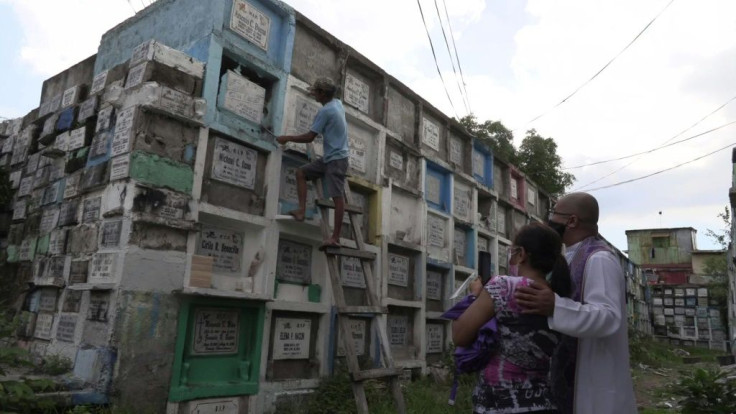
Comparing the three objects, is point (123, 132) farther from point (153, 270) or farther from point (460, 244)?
point (460, 244)

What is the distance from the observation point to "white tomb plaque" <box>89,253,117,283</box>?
350 centimetres

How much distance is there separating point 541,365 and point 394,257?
4.33m

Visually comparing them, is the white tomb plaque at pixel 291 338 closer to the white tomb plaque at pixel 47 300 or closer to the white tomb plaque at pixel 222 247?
the white tomb plaque at pixel 222 247

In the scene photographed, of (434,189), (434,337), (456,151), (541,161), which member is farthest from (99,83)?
(541,161)

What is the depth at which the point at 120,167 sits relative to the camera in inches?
146

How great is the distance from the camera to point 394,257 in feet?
20.2

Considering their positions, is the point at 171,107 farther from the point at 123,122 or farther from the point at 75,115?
the point at 75,115

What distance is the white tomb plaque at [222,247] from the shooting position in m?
4.11

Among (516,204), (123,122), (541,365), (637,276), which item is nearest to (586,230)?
(541,365)

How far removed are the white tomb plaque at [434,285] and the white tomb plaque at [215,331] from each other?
330cm

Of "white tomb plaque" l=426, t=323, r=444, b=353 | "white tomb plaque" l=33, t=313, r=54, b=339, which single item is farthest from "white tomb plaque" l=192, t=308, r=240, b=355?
"white tomb plaque" l=426, t=323, r=444, b=353

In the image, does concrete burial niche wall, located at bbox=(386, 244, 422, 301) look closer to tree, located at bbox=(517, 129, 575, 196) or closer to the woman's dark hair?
the woman's dark hair

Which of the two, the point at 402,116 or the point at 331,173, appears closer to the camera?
the point at 331,173

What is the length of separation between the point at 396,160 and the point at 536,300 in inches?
189
